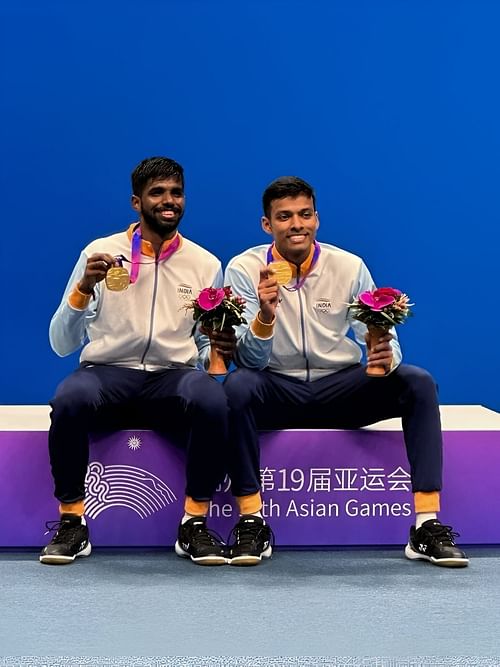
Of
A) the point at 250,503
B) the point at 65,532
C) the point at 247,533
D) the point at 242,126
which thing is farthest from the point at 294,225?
the point at 242,126

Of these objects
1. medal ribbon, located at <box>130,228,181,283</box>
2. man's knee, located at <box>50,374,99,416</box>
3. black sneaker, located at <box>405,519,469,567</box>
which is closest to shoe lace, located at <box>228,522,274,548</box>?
black sneaker, located at <box>405,519,469,567</box>

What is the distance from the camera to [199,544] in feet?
11.9

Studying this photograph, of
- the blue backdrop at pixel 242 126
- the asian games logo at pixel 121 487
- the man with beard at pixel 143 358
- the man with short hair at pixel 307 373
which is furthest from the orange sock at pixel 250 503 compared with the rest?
the blue backdrop at pixel 242 126

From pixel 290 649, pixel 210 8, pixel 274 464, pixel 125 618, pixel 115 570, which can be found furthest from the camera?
pixel 210 8

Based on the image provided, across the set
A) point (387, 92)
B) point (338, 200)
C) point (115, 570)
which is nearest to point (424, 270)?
point (338, 200)

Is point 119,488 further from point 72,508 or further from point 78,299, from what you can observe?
point 78,299

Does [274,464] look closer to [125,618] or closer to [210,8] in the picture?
[125,618]

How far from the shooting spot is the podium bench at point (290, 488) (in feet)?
12.7

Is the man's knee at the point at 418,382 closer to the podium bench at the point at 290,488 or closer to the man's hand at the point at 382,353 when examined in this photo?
the man's hand at the point at 382,353

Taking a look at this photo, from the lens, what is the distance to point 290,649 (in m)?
2.67

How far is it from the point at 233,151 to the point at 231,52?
482 millimetres

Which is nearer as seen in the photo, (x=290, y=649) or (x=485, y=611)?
(x=290, y=649)

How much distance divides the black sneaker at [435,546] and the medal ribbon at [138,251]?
4.45 ft

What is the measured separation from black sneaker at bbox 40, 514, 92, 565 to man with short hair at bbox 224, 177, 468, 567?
0.52 m
